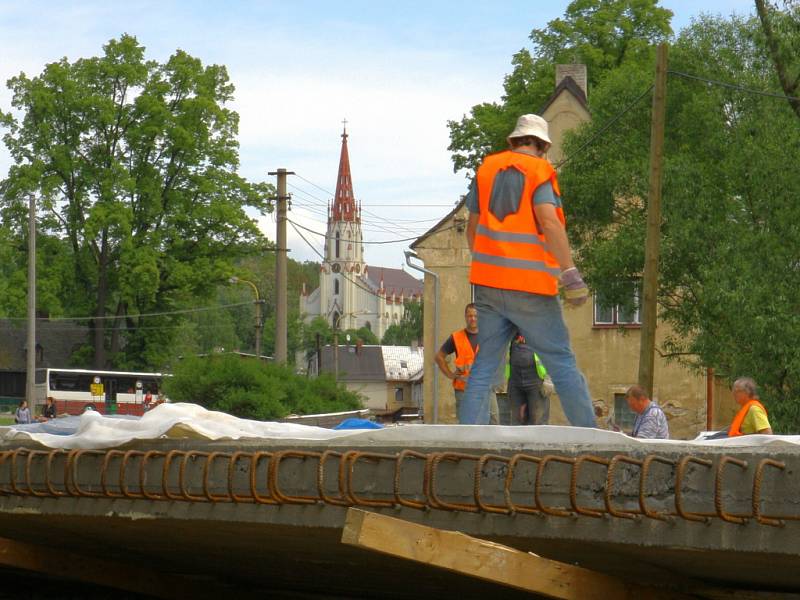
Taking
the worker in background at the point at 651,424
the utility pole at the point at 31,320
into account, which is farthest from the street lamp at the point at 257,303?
the worker in background at the point at 651,424

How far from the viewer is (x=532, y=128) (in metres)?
7.78

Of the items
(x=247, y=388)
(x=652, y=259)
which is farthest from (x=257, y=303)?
(x=652, y=259)

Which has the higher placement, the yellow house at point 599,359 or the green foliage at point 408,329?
the green foliage at point 408,329

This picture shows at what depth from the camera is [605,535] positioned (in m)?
4.13

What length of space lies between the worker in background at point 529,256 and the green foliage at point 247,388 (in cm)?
1670

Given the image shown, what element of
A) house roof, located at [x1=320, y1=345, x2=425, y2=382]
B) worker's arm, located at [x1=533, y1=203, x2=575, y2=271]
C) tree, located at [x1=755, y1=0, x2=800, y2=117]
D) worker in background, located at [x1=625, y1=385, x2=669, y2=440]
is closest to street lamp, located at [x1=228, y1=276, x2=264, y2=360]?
tree, located at [x1=755, y1=0, x2=800, y2=117]

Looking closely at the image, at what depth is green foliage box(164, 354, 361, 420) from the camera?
24.7 metres

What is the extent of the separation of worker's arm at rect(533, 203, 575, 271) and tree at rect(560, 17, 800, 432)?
1547cm

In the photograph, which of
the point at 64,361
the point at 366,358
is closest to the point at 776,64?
the point at 64,361

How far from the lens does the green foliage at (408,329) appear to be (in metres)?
173

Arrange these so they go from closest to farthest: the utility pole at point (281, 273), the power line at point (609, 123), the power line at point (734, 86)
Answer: the power line at point (734, 86) < the power line at point (609, 123) < the utility pole at point (281, 273)

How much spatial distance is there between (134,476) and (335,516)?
3.13 feet

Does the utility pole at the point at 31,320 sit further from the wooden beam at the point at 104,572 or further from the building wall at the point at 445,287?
the wooden beam at the point at 104,572

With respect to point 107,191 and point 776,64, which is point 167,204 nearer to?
point 107,191
